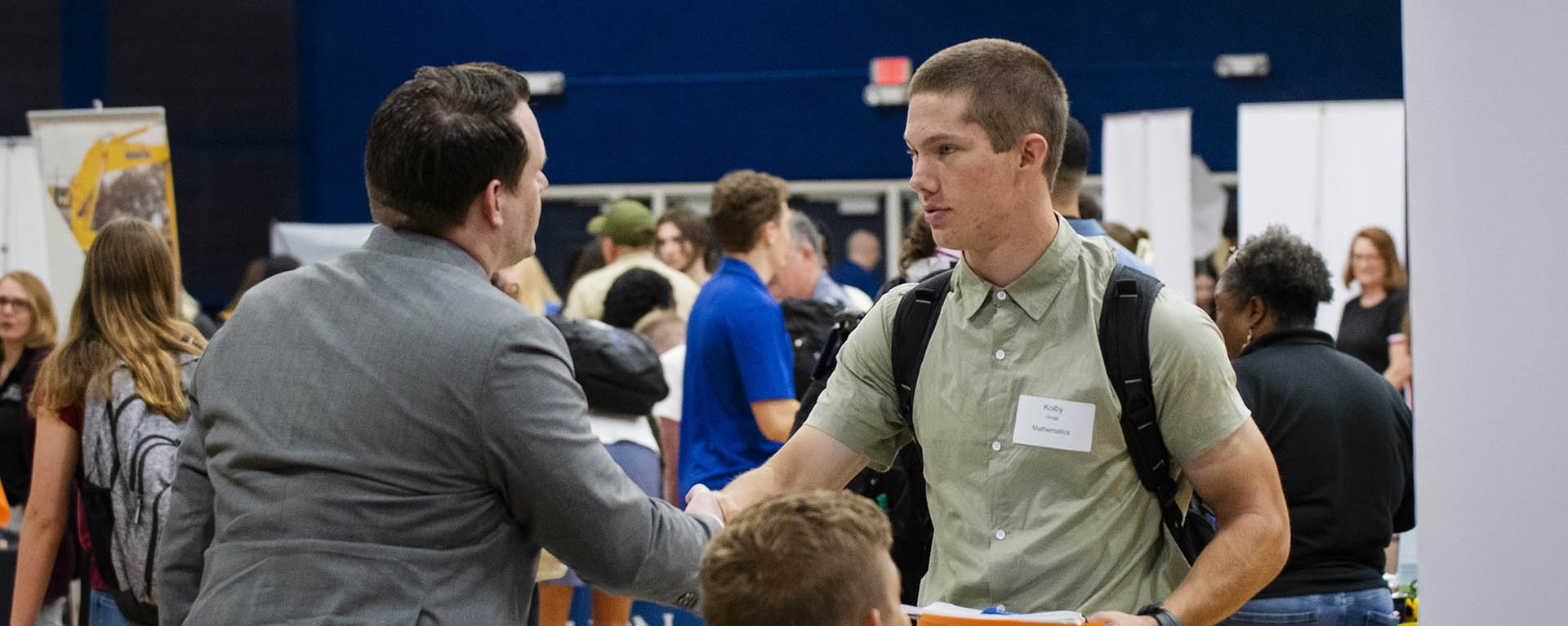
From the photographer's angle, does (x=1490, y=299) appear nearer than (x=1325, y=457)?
Yes

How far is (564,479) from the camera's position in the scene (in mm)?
1636

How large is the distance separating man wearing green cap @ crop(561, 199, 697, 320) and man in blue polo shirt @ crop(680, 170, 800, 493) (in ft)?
5.20

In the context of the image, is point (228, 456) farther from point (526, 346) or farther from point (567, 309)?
point (567, 309)

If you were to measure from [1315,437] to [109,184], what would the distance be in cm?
414

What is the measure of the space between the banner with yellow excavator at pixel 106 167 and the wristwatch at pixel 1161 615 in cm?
420

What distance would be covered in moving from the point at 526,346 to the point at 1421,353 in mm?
1066

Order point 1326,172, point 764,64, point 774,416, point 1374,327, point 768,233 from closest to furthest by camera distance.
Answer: point 774,416, point 768,233, point 1374,327, point 1326,172, point 764,64

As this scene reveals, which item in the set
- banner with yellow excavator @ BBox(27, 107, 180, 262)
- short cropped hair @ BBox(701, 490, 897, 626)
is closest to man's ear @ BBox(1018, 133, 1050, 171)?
short cropped hair @ BBox(701, 490, 897, 626)

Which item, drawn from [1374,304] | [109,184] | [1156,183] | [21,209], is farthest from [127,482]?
[1156,183]

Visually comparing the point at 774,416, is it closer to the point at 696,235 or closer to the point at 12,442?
the point at 696,235

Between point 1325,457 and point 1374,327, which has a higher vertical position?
point 1374,327

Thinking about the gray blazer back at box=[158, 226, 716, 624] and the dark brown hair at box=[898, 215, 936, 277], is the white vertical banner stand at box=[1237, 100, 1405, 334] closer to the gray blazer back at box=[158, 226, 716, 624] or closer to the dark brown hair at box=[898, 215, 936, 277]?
the dark brown hair at box=[898, 215, 936, 277]

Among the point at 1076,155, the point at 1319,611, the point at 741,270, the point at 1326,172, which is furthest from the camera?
the point at 1326,172

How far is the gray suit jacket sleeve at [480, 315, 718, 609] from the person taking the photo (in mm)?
1603
